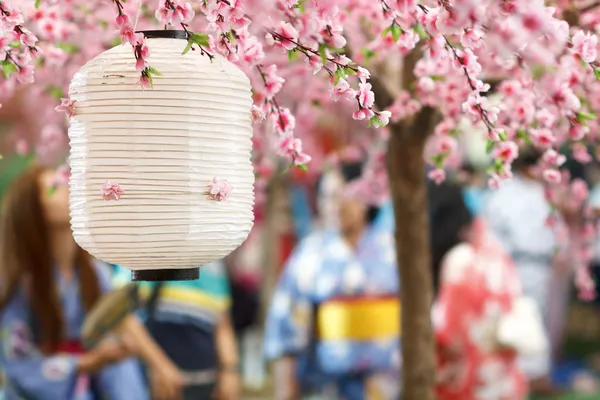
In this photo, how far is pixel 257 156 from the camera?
3.56 metres

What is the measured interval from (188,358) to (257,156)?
1231mm

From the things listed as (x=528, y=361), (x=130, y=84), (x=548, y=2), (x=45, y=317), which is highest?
(x=548, y=2)

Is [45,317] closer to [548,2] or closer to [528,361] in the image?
[548,2]

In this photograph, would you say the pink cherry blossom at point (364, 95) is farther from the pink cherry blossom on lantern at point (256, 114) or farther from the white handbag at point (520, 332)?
the white handbag at point (520, 332)

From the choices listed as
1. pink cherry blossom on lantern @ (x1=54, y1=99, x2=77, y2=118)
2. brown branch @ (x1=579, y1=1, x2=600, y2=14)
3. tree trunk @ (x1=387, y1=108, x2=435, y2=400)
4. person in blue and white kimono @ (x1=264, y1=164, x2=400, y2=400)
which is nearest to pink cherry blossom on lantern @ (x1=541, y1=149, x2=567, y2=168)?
brown branch @ (x1=579, y1=1, x2=600, y2=14)

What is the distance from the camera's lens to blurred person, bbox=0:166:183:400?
379 centimetres

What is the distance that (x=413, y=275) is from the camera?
10.3 feet

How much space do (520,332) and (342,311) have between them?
0.79m

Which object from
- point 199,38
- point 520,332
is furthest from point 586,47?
point 520,332

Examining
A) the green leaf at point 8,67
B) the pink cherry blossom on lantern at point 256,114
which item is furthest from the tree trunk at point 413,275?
the green leaf at point 8,67

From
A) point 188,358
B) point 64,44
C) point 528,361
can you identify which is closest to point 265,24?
point 64,44

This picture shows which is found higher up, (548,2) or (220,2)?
(548,2)

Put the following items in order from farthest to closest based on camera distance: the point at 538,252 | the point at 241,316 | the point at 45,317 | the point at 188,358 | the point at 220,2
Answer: the point at 241,316, the point at 538,252, the point at 188,358, the point at 45,317, the point at 220,2

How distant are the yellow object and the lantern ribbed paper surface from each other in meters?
2.61
